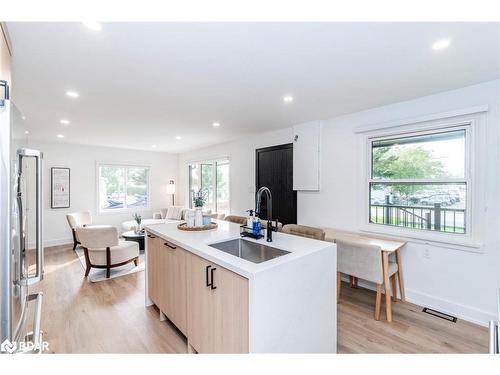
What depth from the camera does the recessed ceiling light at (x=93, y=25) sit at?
4.74 feet

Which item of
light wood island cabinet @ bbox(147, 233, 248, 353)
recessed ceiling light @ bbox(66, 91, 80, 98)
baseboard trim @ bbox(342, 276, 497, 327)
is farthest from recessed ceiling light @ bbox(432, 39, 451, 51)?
recessed ceiling light @ bbox(66, 91, 80, 98)

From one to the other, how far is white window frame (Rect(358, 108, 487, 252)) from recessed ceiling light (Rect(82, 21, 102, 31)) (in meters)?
2.99

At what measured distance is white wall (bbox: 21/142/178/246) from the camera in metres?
5.32

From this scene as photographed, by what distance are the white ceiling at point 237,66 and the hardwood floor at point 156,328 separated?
2412 millimetres

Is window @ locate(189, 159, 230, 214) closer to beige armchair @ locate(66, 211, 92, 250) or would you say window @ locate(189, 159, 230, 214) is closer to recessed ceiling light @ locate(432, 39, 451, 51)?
beige armchair @ locate(66, 211, 92, 250)

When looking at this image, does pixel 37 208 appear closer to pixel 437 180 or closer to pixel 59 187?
pixel 437 180

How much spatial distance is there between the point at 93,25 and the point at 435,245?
12.2 ft

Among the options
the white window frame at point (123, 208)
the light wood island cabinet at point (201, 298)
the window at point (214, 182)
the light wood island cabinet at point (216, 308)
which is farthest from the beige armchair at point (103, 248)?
the white window frame at point (123, 208)

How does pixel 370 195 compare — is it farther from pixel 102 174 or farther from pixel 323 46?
pixel 102 174

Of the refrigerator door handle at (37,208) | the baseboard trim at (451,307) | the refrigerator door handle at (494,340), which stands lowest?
the baseboard trim at (451,307)

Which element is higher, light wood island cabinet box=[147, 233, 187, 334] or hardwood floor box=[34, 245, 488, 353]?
light wood island cabinet box=[147, 233, 187, 334]

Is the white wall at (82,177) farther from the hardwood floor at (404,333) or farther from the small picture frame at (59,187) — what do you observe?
the hardwood floor at (404,333)

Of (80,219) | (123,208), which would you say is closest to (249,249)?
(80,219)

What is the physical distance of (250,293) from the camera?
49.2 inches
